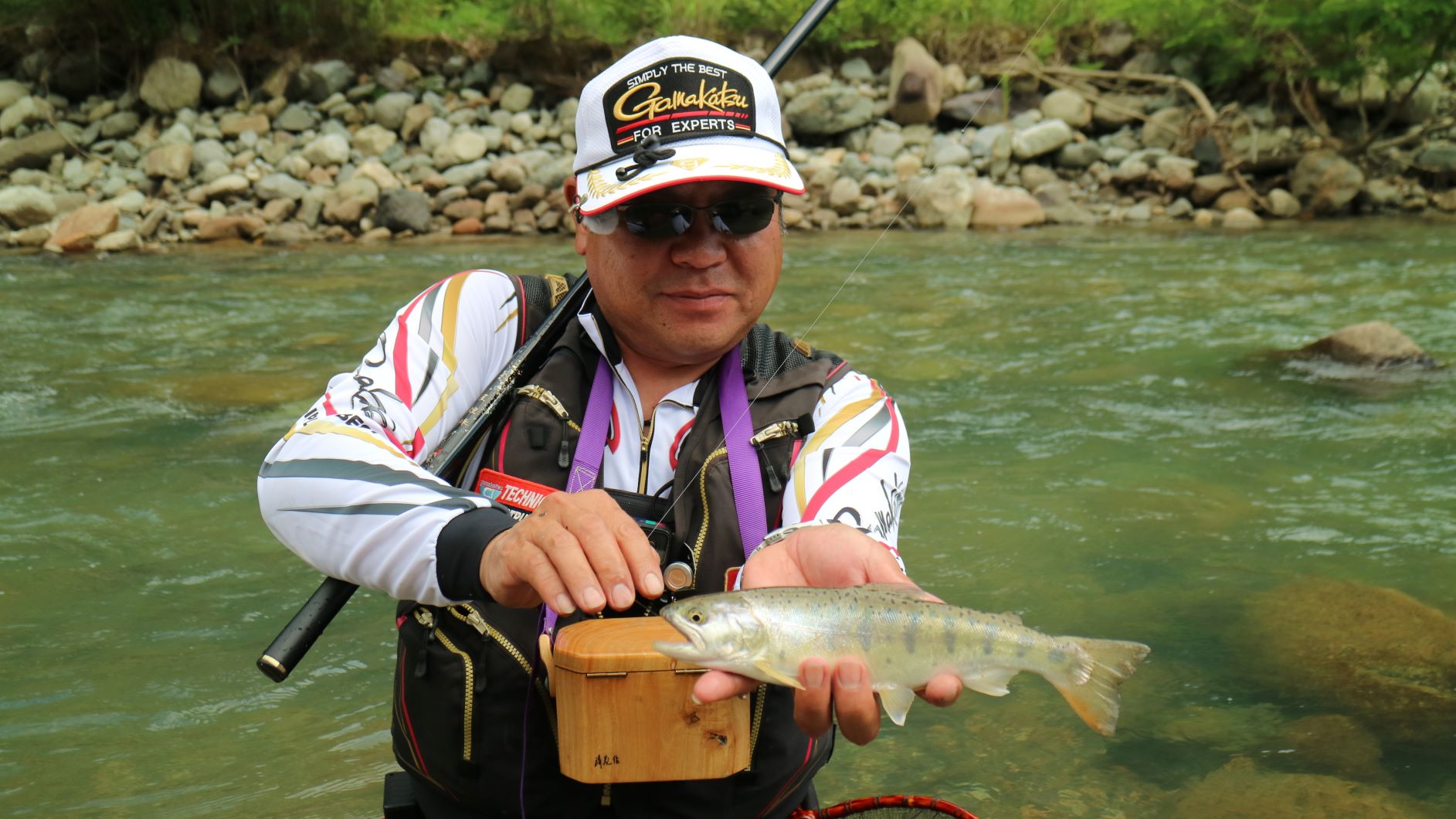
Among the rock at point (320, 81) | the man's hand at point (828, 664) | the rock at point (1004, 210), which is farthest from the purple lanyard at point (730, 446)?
the rock at point (320, 81)

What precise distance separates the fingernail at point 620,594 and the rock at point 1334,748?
10.4ft

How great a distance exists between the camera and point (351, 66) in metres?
20.2

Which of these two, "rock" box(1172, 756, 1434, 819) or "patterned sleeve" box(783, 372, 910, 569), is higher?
"patterned sleeve" box(783, 372, 910, 569)

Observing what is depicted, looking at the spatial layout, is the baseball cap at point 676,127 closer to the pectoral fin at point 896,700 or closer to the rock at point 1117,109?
the pectoral fin at point 896,700

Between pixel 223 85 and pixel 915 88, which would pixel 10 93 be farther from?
pixel 915 88

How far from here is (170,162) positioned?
57.5 ft

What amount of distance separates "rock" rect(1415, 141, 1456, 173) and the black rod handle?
60.3 feet

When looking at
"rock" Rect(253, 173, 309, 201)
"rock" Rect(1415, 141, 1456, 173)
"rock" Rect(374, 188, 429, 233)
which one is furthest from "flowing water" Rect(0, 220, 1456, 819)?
"rock" Rect(1415, 141, 1456, 173)

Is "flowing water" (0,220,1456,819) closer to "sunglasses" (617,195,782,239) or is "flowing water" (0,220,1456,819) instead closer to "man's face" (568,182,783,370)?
"man's face" (568,182,783,370)

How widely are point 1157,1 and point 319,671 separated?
18.4 meters

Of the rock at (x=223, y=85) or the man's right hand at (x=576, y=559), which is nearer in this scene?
the man's right hand at (x=576, y=559)

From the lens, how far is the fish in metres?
1.99

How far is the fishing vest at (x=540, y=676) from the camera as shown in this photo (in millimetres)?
2391

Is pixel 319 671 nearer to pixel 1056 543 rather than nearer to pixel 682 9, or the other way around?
pixel 1056 543
